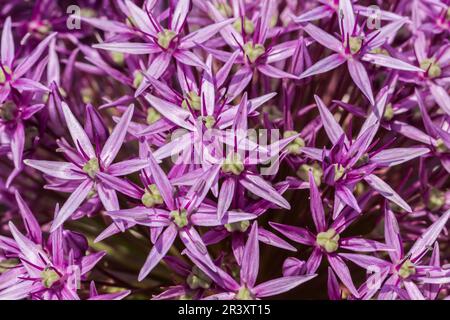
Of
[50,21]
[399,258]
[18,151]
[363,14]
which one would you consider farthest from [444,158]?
[50,21]

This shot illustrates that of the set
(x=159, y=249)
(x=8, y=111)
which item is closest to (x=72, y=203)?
(x=159, y=249)

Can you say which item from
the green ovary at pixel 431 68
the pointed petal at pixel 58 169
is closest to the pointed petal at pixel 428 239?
the green ovary at pixel 431 68

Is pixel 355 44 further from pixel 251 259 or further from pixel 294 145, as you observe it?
pixel 251 259

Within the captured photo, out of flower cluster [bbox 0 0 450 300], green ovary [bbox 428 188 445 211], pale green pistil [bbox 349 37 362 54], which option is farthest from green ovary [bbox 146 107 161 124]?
green ovary [bbox 428 188 445 211]

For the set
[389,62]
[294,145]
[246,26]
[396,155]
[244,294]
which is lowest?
[244,294]

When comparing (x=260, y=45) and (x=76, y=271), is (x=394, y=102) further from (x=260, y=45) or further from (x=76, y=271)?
(x=76, y=271)

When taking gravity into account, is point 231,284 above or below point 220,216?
below

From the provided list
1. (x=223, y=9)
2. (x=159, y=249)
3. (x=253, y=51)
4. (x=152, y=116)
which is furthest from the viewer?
(x=223, y=9)
